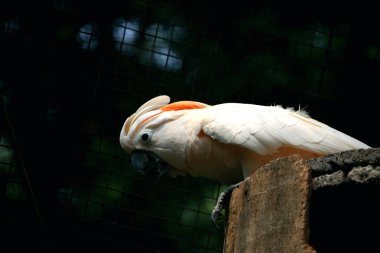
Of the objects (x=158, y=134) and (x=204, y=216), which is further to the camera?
(x=204, y=216)

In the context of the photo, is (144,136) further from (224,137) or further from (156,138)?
(224,137)

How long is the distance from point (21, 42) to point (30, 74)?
198 millimetres

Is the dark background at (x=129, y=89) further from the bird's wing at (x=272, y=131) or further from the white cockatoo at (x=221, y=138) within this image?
the bird's wing at (x=272, y=131)

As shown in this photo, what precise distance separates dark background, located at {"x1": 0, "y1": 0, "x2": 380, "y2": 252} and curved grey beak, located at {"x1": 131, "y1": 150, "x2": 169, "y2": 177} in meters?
Result: 1.01

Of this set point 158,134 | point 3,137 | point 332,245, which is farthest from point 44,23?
point 332,245

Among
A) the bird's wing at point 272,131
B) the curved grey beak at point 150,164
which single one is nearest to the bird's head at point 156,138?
the curved grey beak at point 150,164

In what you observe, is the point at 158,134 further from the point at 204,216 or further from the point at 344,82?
the point at 344,82

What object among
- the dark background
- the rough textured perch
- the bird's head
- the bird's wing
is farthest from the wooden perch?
the dark background

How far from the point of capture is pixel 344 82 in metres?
4.04

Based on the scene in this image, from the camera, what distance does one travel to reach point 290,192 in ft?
5.65

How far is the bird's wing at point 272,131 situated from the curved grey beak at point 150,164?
0.32m

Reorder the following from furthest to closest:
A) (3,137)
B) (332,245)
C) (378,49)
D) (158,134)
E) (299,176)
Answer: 1. (378,49)
2. (3,137)
3. (158,134)
4. (332,245)
5. (299,176)

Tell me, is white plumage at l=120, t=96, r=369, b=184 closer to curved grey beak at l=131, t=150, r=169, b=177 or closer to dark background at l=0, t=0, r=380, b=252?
curved grey beak at l=131, t=150, r=169, b=177

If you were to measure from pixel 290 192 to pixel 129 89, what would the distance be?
7.55 ft
